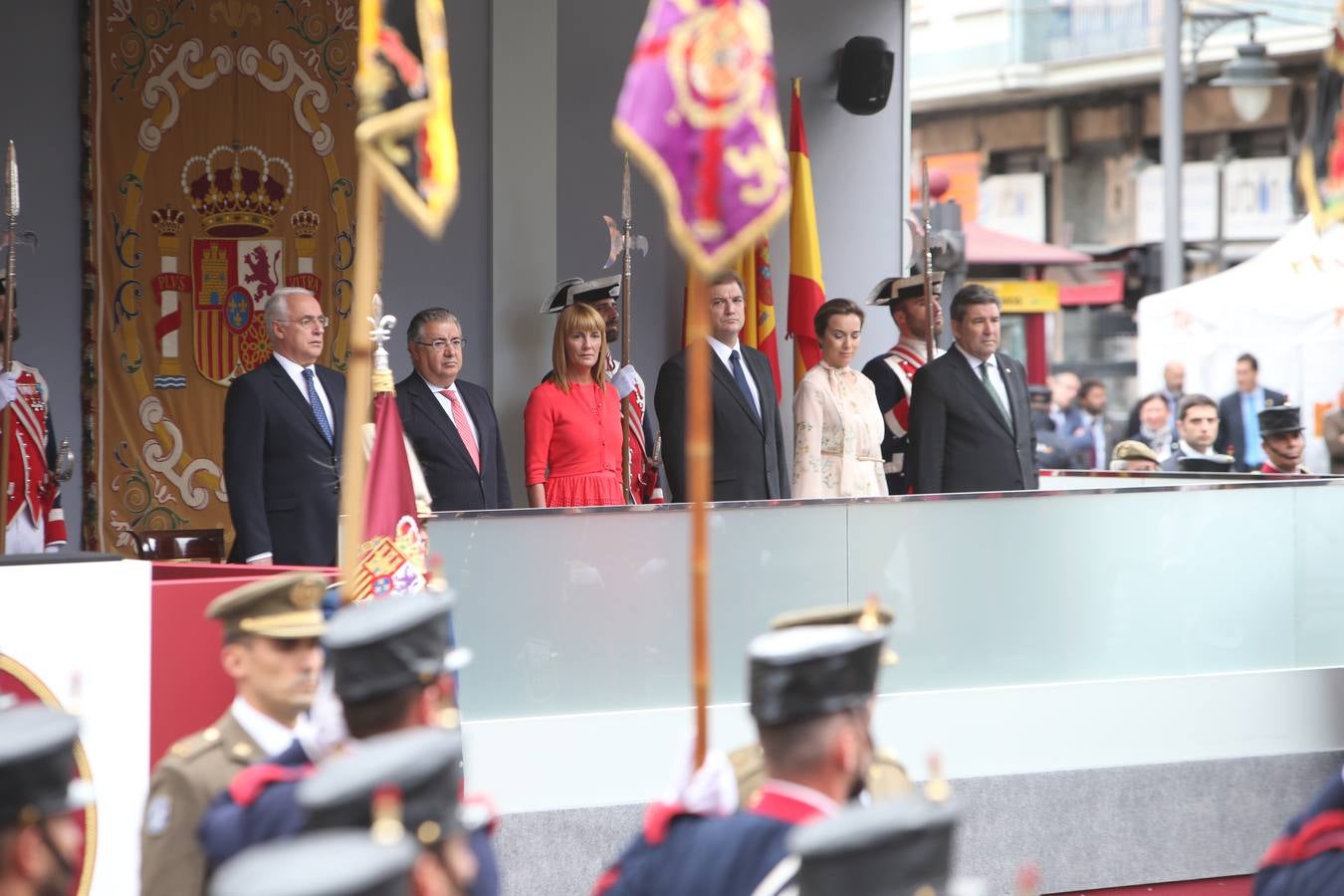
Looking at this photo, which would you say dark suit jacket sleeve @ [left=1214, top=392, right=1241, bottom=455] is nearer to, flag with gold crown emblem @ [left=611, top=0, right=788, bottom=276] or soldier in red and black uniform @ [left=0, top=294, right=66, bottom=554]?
soldier in red and black uniform @ [left=0, top=294, right=66, bottom=554]

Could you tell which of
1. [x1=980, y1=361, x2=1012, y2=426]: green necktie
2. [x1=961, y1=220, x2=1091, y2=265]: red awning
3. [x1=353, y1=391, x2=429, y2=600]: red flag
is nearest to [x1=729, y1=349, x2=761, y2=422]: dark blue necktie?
[x1=980, y1=361, x2=1012, y2=426]: green necktie

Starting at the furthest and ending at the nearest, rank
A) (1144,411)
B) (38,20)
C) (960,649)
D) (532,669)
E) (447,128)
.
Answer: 1. (1144,411)
2. (38,20)
3. (960,649)
4. (532,669)
5. (447,128)

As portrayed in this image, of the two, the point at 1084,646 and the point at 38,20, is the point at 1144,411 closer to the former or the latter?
the point at 1084,646

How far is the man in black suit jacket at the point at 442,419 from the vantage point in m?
6.47

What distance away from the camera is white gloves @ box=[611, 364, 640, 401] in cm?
779

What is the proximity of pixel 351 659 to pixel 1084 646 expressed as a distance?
4207 millimetres

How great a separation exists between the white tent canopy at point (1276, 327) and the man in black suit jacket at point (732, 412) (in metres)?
6.84

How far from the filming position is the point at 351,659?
2.88 meters

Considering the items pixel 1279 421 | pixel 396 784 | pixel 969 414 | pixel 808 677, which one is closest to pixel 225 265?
pixel 969 414

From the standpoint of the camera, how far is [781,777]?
283 centimetres

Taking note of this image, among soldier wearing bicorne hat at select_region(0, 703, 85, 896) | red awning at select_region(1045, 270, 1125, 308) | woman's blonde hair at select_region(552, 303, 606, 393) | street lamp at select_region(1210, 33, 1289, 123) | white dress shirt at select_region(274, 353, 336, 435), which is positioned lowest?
soldier wearing bicorne hat at select_region(0, 703, 85, 896)

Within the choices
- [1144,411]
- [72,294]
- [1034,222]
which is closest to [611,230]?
[72,294]

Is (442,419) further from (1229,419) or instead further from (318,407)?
(1229,419)

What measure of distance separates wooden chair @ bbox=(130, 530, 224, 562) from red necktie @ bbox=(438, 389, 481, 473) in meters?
1.26
